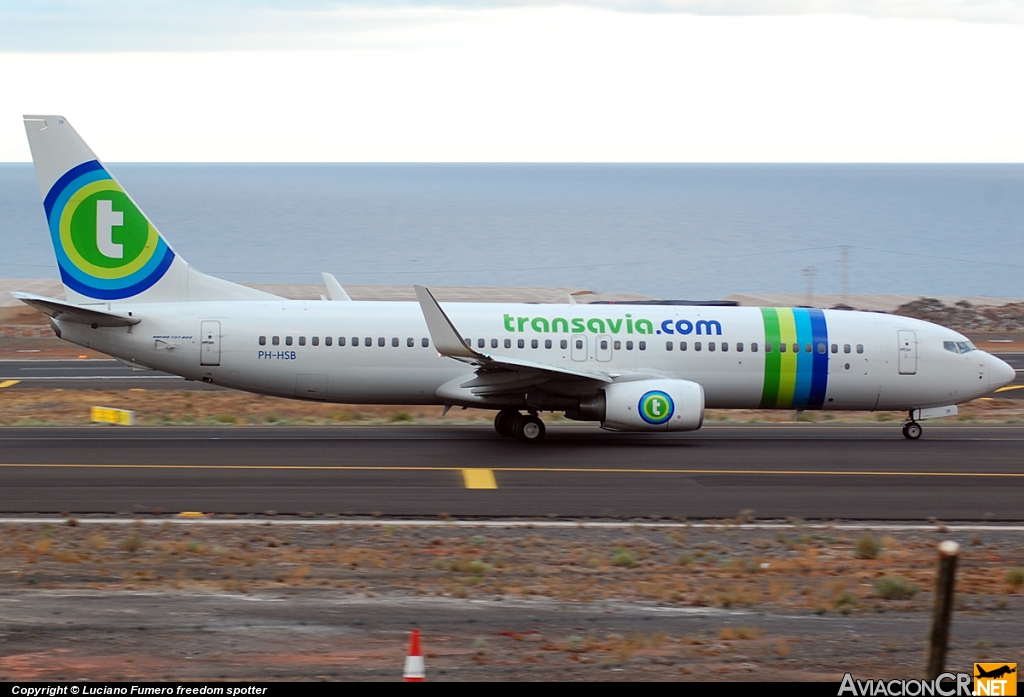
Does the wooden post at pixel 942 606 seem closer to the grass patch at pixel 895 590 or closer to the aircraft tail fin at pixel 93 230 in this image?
the grass patch at pixel 895 590

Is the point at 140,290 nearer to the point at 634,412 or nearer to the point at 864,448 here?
the point at 634,412

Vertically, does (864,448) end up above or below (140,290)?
below

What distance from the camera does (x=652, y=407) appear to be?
24.1 metres

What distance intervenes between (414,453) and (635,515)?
266 inches

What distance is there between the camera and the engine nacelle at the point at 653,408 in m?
24.1

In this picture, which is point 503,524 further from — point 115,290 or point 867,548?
point 115,290

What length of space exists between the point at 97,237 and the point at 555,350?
1056cm

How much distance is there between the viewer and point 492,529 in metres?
16.9

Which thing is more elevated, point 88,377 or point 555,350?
point 555,350

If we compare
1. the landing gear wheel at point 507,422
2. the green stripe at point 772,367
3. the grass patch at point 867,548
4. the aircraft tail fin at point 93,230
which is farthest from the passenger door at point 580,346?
the grass patch at point 867,548

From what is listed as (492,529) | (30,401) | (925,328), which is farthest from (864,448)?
(30,401)

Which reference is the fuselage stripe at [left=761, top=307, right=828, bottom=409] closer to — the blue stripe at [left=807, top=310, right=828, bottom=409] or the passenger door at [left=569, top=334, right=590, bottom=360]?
the blue stripe at [left=807, top=310, right=828, bottom=409]

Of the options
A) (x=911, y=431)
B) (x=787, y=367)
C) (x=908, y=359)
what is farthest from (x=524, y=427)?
(x=911, y=431)

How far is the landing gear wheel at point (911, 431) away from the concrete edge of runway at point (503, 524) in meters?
8.99
